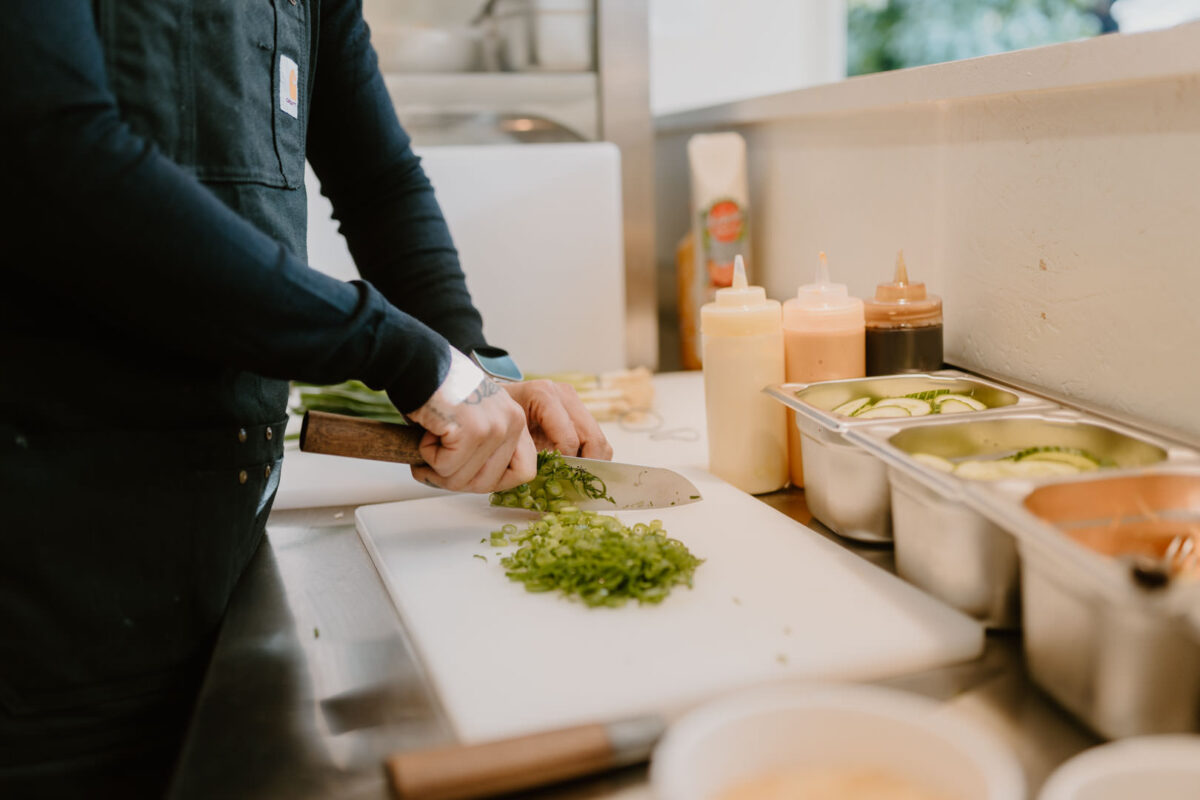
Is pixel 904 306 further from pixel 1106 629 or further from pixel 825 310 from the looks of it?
pixel 1106 629

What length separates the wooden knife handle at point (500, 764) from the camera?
647 millimetres

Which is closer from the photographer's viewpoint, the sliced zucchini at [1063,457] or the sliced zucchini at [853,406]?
the sliced zucchini at [1063,457]

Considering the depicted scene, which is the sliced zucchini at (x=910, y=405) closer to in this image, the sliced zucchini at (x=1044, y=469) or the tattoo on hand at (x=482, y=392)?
the sliced zucchini at (x=1044, y=469)

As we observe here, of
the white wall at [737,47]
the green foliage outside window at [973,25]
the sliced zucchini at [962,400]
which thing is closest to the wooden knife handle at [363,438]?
the sliced zucchini at [962,400]

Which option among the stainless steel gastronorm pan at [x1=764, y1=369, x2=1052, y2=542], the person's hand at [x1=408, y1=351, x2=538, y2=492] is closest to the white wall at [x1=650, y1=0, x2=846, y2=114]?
the stainless steel gastronorm pan at [x1=764, y1=369, x2=1052, y2=542]

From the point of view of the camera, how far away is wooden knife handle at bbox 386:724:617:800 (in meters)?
0.65

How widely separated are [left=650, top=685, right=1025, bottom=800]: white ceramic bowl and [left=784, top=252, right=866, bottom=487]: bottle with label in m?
0.62

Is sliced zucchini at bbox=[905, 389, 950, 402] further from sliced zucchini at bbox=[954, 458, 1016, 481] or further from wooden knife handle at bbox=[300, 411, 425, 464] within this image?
wooden knife handle at bbox=[300, 411, 425, 464]

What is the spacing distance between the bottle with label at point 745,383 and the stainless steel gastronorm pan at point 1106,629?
1.57 ft

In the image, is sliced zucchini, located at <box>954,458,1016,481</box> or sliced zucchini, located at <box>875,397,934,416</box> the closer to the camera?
sliced zucchini, located at <box>954,458,1016,481</box>

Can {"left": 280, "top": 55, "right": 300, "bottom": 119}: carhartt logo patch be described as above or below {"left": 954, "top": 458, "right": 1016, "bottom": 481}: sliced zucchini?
above

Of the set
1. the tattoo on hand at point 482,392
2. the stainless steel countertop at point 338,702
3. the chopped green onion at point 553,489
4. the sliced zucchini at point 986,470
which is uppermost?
the tattoo on hand at point 482,392

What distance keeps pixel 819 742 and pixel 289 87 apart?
34.2 inches

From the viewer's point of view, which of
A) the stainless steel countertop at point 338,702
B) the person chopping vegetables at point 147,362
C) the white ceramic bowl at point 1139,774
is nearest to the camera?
the white ceramic bowl at point 1139,774
